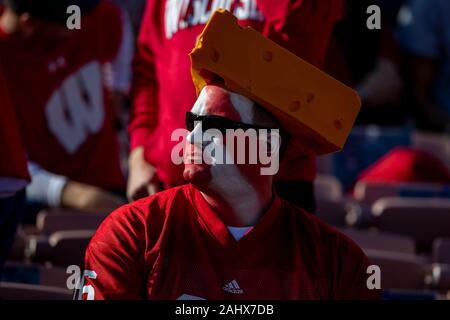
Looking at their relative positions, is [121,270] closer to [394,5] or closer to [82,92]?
[82,92]

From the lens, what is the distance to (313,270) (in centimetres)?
260

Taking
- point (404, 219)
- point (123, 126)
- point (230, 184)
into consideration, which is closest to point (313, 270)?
point (230, 184)

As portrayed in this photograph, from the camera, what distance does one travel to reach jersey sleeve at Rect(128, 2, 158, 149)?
3711mm

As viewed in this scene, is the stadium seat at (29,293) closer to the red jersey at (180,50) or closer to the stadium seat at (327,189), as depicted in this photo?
the red jersey at (180,50)

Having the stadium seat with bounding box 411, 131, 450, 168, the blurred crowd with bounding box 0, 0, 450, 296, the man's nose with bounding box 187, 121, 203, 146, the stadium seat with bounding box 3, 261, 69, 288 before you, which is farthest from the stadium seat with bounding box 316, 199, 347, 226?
the man's nose with bounding box 187, 121, 203, 146

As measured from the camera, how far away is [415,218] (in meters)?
4.95

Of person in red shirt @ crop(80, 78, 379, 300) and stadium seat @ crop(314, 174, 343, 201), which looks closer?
person in red shirt @ crop(80, 78, 379, 300)

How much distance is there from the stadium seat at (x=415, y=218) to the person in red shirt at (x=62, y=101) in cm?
105

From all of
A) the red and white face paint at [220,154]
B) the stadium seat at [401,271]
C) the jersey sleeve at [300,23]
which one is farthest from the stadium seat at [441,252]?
the red and white face paint at [220,154]

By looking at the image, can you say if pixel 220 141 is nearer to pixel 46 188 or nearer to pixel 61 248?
pixel 61 248

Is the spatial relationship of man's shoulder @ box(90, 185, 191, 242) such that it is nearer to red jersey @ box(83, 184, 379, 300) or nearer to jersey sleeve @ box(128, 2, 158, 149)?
red jersey @ box(83, 184, 379, 300)

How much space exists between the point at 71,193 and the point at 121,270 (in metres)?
2.79

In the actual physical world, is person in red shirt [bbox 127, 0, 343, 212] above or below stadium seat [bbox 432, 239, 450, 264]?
above

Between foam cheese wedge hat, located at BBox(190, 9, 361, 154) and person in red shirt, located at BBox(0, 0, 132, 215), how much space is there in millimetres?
2407
